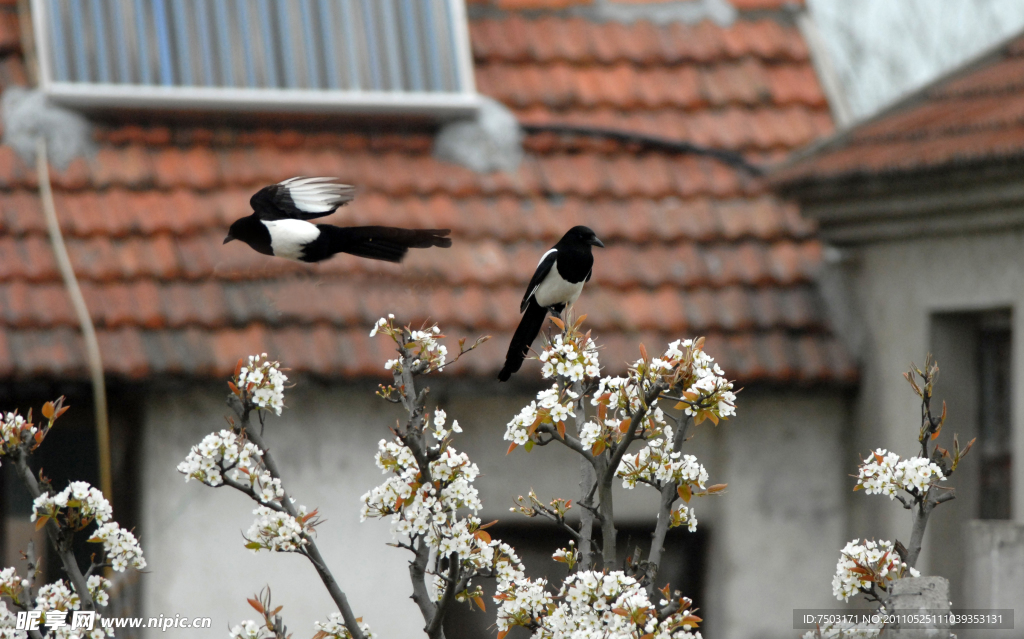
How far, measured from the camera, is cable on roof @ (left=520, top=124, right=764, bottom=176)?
4.82 metres

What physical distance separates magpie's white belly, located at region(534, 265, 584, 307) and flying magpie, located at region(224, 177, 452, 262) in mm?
291

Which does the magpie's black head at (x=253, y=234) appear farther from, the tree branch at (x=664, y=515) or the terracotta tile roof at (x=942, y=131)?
the terracotta tile roof at (x=942, y=131)

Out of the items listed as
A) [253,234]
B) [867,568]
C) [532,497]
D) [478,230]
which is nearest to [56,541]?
[532,497]

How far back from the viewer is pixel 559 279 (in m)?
2.43

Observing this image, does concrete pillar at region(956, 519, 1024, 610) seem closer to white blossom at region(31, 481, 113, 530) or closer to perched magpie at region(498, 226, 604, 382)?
perched magpie at region(498, 226, 604, 382)

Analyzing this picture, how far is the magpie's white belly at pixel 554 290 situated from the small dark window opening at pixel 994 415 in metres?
2.24

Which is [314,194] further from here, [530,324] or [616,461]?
[616,461]

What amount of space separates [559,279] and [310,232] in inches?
19.7

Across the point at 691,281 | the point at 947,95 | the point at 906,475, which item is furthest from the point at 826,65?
the point at 906,475

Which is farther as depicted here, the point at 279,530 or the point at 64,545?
the point at 64,545

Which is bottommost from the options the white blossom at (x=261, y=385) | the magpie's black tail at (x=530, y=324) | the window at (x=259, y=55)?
the white blossom at (x=261, y=385)

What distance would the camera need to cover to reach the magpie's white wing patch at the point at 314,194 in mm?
2542

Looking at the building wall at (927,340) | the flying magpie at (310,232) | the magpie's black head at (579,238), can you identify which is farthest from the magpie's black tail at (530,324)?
the building wall at (927,340)

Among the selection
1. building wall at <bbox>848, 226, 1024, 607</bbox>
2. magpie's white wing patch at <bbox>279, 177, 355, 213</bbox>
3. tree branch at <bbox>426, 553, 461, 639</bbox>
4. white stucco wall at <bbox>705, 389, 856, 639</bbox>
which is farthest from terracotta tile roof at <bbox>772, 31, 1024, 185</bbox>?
tree branch at <bbox>426, 553, 461, 639</bbox>
